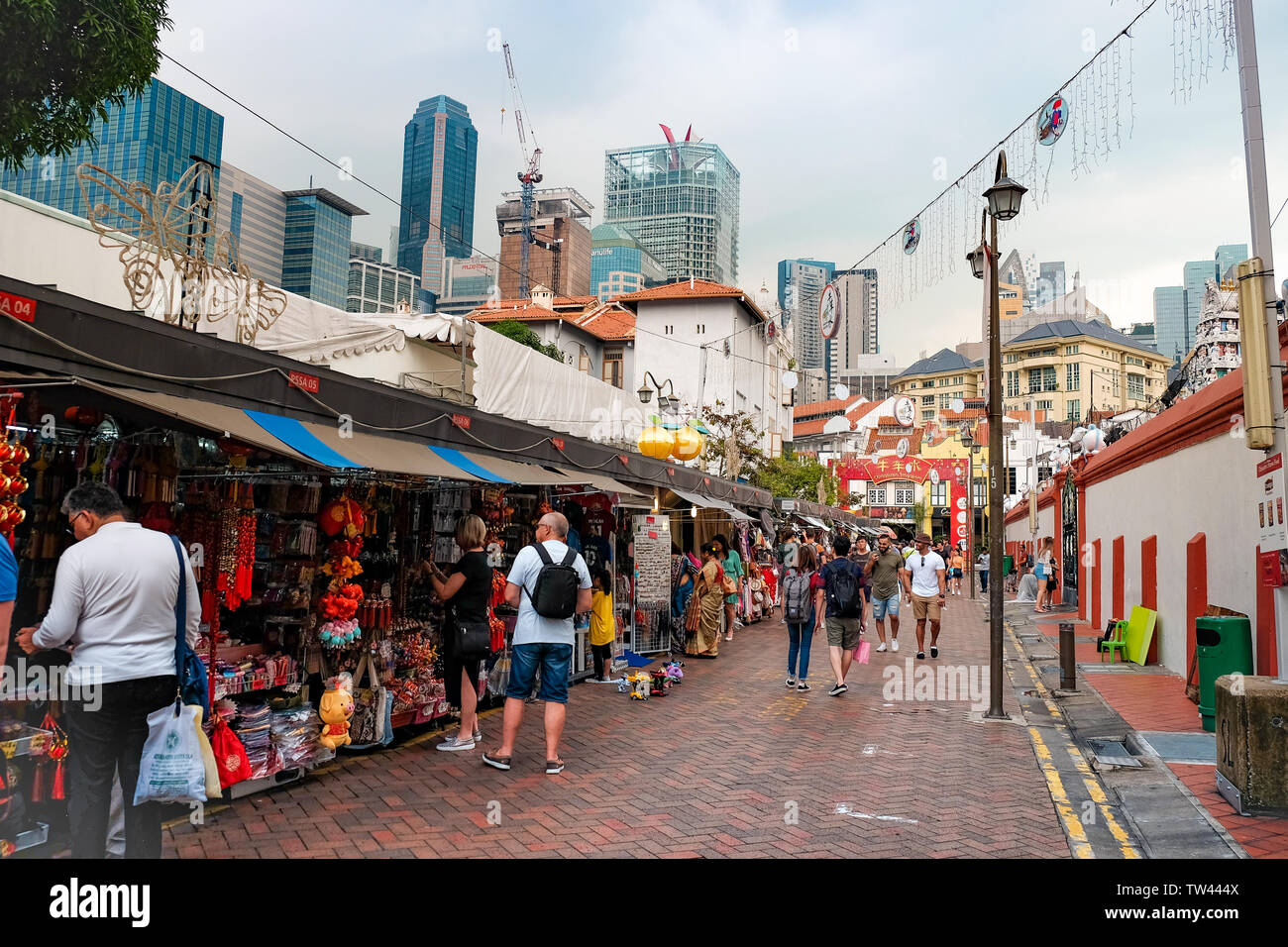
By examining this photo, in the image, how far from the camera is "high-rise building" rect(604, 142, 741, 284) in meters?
92.4

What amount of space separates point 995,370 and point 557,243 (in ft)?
232

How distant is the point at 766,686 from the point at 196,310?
723cm

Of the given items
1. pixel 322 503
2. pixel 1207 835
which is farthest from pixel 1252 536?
pixel 322 503

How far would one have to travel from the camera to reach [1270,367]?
21.2ft

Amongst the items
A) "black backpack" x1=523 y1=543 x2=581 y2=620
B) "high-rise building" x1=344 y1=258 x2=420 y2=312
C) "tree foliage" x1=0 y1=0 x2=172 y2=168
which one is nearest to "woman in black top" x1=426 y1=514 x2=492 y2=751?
"black backpack" x1=523 y1=543 x2=581 y2=620

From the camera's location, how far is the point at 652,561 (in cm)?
1207

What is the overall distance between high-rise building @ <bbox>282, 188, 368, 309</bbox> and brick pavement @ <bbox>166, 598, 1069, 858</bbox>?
12818 millimetres

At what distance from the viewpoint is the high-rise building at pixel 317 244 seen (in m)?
18.7

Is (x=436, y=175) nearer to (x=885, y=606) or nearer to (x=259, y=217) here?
(x=259, y=217)

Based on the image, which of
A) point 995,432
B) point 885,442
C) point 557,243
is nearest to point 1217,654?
point 995,432

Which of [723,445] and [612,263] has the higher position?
[612,263]

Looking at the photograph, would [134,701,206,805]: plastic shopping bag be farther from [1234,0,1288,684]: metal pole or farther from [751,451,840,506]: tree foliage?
[751,451,840,506]: tree foliage

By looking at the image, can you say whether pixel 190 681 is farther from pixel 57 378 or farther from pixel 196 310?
pixel 196 310

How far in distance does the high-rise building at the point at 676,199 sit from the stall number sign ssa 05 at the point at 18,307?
291ft
